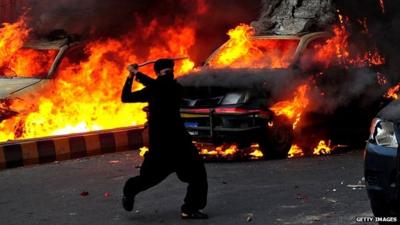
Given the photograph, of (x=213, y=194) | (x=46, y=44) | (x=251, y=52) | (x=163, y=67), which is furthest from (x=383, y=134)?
(x=46, y=44)

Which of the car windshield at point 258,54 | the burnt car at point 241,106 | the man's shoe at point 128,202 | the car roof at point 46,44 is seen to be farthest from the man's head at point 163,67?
the car roof at point 46,44

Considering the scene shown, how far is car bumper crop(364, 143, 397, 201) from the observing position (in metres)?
5.15

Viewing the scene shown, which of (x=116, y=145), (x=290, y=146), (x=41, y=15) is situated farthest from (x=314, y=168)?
(x=41, y=15)

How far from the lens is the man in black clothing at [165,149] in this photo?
6.38 m

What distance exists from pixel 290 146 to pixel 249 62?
1.33m

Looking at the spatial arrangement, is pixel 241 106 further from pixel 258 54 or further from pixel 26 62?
pixel 26 62

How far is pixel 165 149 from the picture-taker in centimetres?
643

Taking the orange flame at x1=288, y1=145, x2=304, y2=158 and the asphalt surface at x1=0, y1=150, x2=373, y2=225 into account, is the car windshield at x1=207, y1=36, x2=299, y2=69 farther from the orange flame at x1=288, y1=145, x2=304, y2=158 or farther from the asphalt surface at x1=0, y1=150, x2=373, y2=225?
the asphalt surface at x1=0, y1=150, x2=373, y2=225

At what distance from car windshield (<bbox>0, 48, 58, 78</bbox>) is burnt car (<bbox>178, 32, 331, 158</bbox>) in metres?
2.83

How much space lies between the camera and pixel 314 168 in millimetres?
8867

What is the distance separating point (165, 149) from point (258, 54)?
431cm

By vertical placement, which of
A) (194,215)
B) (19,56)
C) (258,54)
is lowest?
(194,215)

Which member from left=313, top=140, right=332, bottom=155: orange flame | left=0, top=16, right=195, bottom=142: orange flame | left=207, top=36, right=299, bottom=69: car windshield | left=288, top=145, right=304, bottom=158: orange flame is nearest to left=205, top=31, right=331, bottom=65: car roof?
left=207, top=36, right=299, bottom=69: car windshield

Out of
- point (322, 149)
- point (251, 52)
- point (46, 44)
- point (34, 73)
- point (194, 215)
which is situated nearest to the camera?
point (194, 215)
